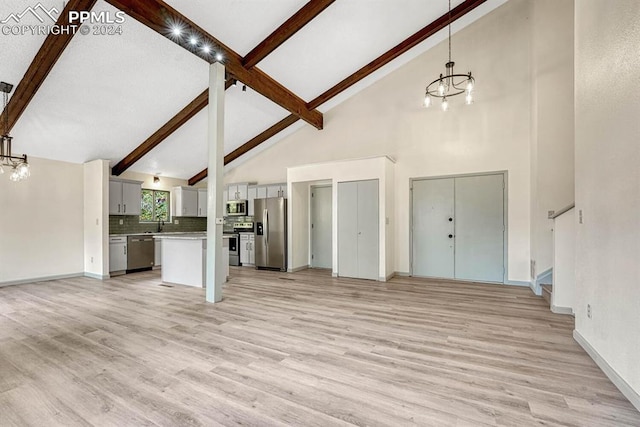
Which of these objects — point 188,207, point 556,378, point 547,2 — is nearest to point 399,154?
point 547,2

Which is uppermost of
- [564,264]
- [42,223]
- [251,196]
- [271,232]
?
[251,196]

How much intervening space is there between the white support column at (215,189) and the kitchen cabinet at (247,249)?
321cm

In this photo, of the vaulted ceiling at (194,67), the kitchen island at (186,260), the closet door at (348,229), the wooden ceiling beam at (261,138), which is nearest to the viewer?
the vaulted ceiling at (194,67)

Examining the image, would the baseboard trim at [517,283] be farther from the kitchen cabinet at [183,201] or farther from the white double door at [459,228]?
the kitchen cabinet at [183,201]

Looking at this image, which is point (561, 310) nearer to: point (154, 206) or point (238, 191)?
point (238, 191)

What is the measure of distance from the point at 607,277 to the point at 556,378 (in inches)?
36.0

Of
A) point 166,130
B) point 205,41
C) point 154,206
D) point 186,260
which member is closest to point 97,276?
point 154,206

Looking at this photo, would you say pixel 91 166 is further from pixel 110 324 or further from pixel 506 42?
pixel 506 42

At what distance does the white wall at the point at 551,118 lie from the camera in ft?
14.9

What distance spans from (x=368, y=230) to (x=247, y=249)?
11.7 feet

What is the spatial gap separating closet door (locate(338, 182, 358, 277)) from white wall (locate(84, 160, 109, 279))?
517 centimetres

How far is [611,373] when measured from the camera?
2.16 meters

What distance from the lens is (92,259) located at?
6.41m

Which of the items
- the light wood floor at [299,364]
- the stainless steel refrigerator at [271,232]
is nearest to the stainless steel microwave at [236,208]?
the stainless steel refrigerator at [271,232]
